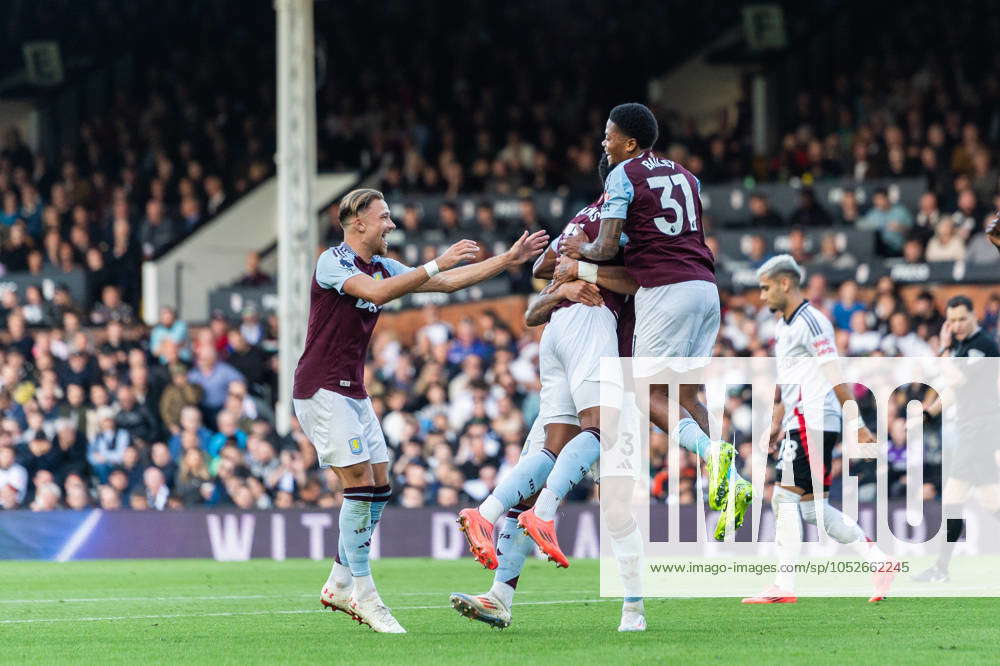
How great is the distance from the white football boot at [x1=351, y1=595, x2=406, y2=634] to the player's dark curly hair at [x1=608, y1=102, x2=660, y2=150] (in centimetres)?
294

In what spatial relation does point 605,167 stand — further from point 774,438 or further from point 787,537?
point 774,438

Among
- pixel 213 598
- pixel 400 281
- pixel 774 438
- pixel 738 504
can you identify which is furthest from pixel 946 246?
pixel 400 281

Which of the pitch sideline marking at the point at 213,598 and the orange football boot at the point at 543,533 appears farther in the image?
the pitch sideline marking at the point at 213,598

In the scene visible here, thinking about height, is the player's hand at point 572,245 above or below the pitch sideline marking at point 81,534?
above

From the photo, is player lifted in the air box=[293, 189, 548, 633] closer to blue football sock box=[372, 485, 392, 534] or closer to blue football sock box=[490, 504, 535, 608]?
blue football sock box=[372, 485, 392, 534]

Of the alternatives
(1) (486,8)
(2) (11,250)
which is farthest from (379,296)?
(1) (486,8)

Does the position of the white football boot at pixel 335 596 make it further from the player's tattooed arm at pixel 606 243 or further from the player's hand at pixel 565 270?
the player's tattooed arm at pixel 606 243

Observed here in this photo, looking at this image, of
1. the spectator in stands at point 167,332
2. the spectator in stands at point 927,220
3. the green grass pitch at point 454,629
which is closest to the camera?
the green grass pitch at point 454,629

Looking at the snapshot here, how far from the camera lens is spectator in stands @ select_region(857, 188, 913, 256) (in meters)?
20.4

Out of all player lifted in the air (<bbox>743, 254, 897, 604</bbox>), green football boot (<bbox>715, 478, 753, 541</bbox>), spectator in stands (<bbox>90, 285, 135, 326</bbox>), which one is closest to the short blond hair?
green football boot (<bbox>715, 478, 753, 541</bbox>)

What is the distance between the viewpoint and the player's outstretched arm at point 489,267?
8.96 meters

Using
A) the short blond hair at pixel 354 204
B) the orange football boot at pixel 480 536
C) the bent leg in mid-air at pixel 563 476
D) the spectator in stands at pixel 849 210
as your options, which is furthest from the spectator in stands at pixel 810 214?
the orange football boot at pixel 480 536

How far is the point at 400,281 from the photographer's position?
896 centimetres

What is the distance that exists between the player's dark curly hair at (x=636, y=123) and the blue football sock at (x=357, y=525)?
247 centimetres
